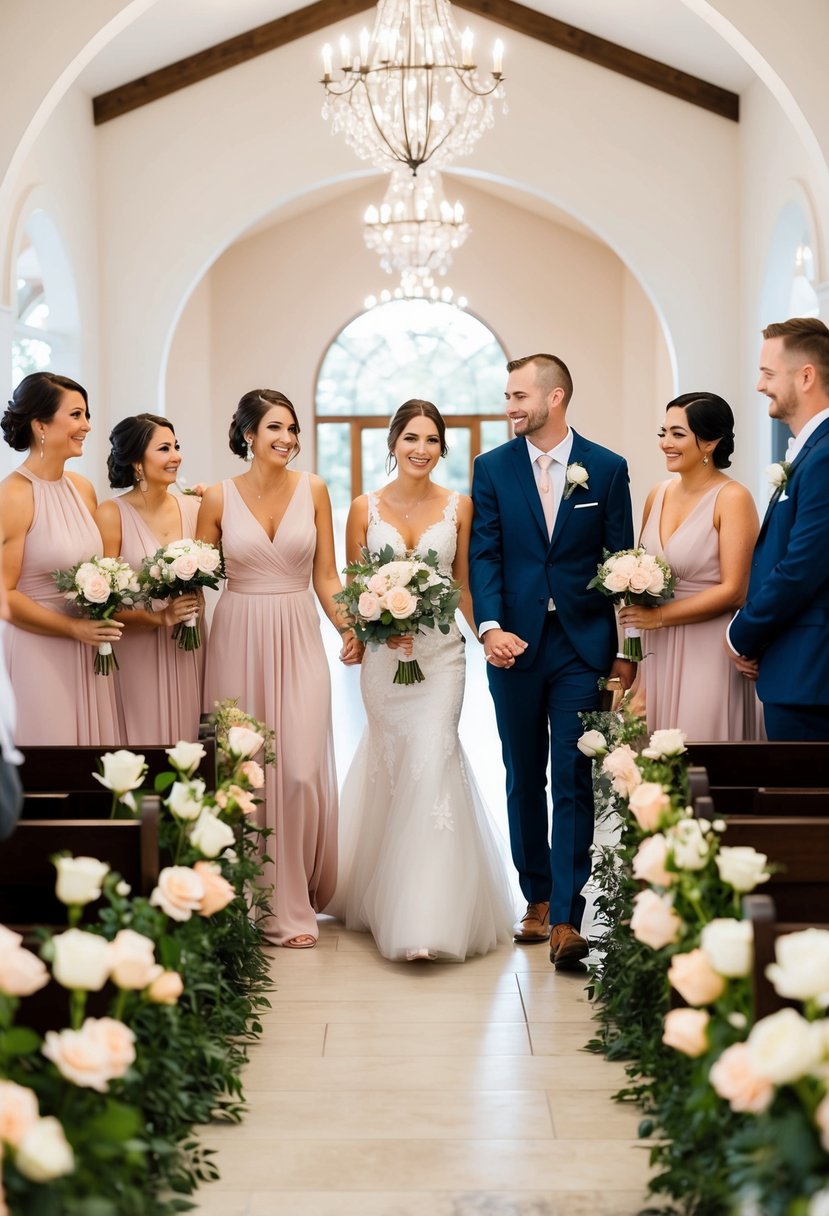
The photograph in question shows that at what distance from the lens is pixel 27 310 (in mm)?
11508

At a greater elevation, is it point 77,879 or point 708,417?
point 708,417

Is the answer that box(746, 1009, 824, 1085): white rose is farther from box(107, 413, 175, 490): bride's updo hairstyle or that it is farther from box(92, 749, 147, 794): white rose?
box(107, 413, 175, 490): bride's updo hairstyle

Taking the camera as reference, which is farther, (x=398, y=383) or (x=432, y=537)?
(x=398, y=383)

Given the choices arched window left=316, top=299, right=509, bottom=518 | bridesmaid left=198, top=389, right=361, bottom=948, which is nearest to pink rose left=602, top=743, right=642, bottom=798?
bridesmaid left=198, top=389, right=361, bottom=948

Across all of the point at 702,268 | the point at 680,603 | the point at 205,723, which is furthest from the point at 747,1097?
the point at 702,268

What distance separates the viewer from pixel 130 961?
7.61 ft

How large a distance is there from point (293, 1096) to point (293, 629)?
195 centimetres

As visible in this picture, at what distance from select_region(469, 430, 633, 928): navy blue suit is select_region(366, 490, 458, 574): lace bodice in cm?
13

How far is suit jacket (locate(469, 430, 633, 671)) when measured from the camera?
15.4ft

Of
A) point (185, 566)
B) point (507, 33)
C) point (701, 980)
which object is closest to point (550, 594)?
point (185, 566)

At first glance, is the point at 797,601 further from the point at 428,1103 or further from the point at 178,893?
the point at 178,893

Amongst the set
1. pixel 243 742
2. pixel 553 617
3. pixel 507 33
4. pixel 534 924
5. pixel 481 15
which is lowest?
pixel 534 924

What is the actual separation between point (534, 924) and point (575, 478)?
5.31ft

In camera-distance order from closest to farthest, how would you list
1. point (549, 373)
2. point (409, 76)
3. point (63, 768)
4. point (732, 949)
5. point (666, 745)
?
point (732, 949) < point (666, 745) < point (63, 768) < point (549, 373) < point (409, 76)
